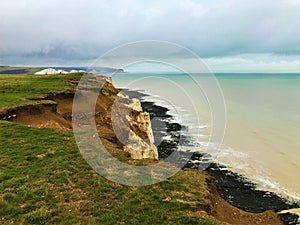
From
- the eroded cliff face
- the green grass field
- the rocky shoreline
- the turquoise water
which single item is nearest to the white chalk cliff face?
the eroded cliff face

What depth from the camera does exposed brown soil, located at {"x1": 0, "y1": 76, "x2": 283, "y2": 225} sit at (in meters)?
14.0

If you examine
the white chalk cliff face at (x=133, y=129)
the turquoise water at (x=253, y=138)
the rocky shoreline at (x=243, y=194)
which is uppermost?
the white chalk cliff face at (x=133, y=129)

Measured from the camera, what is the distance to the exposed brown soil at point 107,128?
14016mm

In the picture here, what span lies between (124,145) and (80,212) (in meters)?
13.1

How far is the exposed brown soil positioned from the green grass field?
0.73m

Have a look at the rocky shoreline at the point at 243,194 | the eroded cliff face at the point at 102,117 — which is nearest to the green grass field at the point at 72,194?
the eroded cliff face at the point at 102,117

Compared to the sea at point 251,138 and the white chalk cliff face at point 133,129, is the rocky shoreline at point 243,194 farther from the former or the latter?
the white chalk cliff face at point 133,129

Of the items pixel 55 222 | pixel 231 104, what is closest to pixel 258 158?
pixel 55 222

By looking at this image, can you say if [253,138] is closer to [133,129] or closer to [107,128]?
[133,129]

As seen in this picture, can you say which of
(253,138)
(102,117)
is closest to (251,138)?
(253,138)

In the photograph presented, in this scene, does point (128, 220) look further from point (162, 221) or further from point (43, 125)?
point (43, 125)

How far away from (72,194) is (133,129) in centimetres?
2030

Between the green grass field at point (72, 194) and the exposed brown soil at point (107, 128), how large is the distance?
73cm

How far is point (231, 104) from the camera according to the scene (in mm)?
94000
